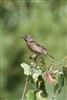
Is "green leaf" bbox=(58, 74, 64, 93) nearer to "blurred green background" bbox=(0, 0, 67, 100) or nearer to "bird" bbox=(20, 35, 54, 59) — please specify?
"bird" bbox=(20, 35, 54, 59)

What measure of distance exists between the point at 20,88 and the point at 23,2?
6.14ft

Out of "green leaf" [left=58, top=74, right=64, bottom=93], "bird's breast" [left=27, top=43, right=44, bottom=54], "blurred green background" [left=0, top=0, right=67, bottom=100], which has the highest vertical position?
"blurred green background" [left=0, top=0, right=67, bottom=100]

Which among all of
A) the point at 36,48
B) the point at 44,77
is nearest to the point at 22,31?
the point at 36,48

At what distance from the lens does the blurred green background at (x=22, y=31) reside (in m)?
10.2

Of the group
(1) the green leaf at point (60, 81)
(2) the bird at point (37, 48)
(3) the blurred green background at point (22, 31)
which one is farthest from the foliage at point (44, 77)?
(3) the blurred green background at point (22, 31)

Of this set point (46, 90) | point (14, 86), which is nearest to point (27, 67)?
point (46, 90)

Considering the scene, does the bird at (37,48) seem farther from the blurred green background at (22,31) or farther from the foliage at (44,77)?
the blurred green background at (22,31)

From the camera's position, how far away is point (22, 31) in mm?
11078

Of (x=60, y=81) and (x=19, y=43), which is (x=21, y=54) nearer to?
(x=19, y=43)

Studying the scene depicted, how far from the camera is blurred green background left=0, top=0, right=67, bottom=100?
10.2m

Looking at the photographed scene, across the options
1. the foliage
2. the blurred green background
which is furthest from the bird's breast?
the blurred green background

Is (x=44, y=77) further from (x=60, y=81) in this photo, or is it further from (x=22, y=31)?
(x=22, y=31)

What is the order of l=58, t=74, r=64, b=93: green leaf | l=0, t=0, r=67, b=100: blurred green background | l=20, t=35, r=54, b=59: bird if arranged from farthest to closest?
l=0, t=0, r=67, b=100: blurred green background < l=20, t=35, r=54, b=59: bird < l=58, t=74, r=64, b=93: green leaf

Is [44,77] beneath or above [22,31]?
beneath
